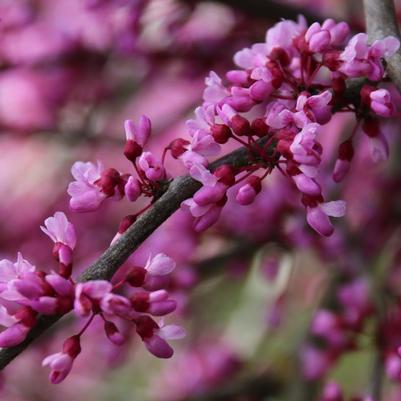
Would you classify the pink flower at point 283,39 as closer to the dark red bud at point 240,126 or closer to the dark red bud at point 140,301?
the dark red bud at point 240,126

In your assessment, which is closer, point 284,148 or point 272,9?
point 284,148

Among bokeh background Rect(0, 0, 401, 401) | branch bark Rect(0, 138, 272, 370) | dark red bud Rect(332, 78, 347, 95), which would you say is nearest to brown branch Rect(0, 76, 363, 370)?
branch bark Rect(0, 138, 272, 370)

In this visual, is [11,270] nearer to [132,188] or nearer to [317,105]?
[132,188]

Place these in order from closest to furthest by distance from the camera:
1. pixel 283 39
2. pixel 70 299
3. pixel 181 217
A: pixel 70 299
pixel 283 39
pixel 181 217

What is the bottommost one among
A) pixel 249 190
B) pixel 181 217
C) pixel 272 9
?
pixel 181 217

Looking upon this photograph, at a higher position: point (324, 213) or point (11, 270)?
point (11, 270)

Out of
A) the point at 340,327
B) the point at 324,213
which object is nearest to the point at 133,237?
the point at 324,213

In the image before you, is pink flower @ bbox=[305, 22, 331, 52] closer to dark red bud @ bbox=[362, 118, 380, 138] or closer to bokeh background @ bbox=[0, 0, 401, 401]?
dark red bud @ bbox=[362, 118, 380, 138]
